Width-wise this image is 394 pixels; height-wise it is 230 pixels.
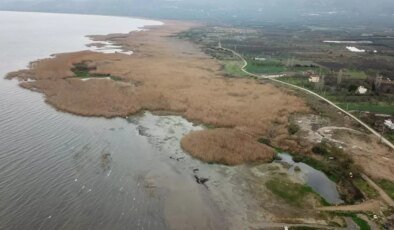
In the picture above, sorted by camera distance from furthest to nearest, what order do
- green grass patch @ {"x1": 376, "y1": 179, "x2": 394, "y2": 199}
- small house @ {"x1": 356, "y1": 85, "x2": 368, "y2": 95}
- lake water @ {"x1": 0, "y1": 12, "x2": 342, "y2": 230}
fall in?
1. small house @ {"x1": 356, "y1": 85, "x2": 368, "y2": 95}
2. green grass patch @ {"x1": 376, "y1": 179, "x2": 394, "y2": 199}
3. lake water @ {"x1": 0, "y1": 12, "x2": 342, "y2": 230}

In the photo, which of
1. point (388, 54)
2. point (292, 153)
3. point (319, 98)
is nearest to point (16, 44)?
point (319, 98)

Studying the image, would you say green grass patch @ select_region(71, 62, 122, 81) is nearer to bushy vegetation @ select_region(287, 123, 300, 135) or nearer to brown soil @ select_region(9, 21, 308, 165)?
brown soil @ select_region(9, 21, 308, 165)

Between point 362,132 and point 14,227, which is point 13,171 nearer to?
point 14,227

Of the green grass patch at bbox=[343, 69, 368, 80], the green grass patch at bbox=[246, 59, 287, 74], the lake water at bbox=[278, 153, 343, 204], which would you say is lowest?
the green grass patch at bbox=[246, 59, 287, 74]

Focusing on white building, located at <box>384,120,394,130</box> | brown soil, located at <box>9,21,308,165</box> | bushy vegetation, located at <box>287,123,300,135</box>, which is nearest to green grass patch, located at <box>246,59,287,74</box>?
brown soil, located at <box>9,21,308,165</box>

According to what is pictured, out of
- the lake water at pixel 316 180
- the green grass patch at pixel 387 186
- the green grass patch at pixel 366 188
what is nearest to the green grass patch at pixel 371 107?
the lake water at pixel 316 180

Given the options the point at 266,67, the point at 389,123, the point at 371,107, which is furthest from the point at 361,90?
the point at 266,67
